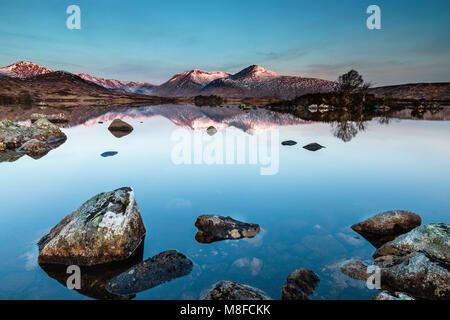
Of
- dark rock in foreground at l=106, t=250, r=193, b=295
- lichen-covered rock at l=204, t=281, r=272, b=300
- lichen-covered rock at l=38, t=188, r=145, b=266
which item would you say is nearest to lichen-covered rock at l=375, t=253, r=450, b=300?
lichen-covered rock at l=204, t=281, r=272, b=300

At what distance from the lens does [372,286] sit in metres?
5.40

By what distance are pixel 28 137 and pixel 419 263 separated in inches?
1028

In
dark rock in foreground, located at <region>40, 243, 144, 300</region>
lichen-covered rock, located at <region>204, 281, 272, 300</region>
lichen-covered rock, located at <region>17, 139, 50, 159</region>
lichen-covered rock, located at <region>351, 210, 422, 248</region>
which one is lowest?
dark rock in foreground, located at <region>40, 243, 144, 300</region>

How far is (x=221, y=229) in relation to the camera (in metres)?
7.43

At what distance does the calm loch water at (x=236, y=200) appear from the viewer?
5.90 m

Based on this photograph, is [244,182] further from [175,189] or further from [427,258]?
[427,258]

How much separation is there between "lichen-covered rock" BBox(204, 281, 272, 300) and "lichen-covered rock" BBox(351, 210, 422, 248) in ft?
14.1

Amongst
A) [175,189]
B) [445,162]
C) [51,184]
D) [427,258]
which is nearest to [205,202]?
[175,189]

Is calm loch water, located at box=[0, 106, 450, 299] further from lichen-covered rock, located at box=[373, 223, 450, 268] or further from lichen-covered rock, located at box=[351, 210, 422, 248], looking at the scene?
lichen-covered rock, located at box=[373, 223, 450, 268]

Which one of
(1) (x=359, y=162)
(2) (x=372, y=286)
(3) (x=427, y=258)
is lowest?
(2) (x=372, y=286)

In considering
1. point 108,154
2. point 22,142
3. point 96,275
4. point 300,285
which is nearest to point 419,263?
point 300,285

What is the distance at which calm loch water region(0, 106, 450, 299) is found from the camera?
590cm

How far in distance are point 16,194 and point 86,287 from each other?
8.04 m

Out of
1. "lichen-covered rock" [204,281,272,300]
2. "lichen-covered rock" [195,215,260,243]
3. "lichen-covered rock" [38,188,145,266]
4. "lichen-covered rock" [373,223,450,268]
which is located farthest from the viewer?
"lichen-covered rock" [195,215,260,243]
